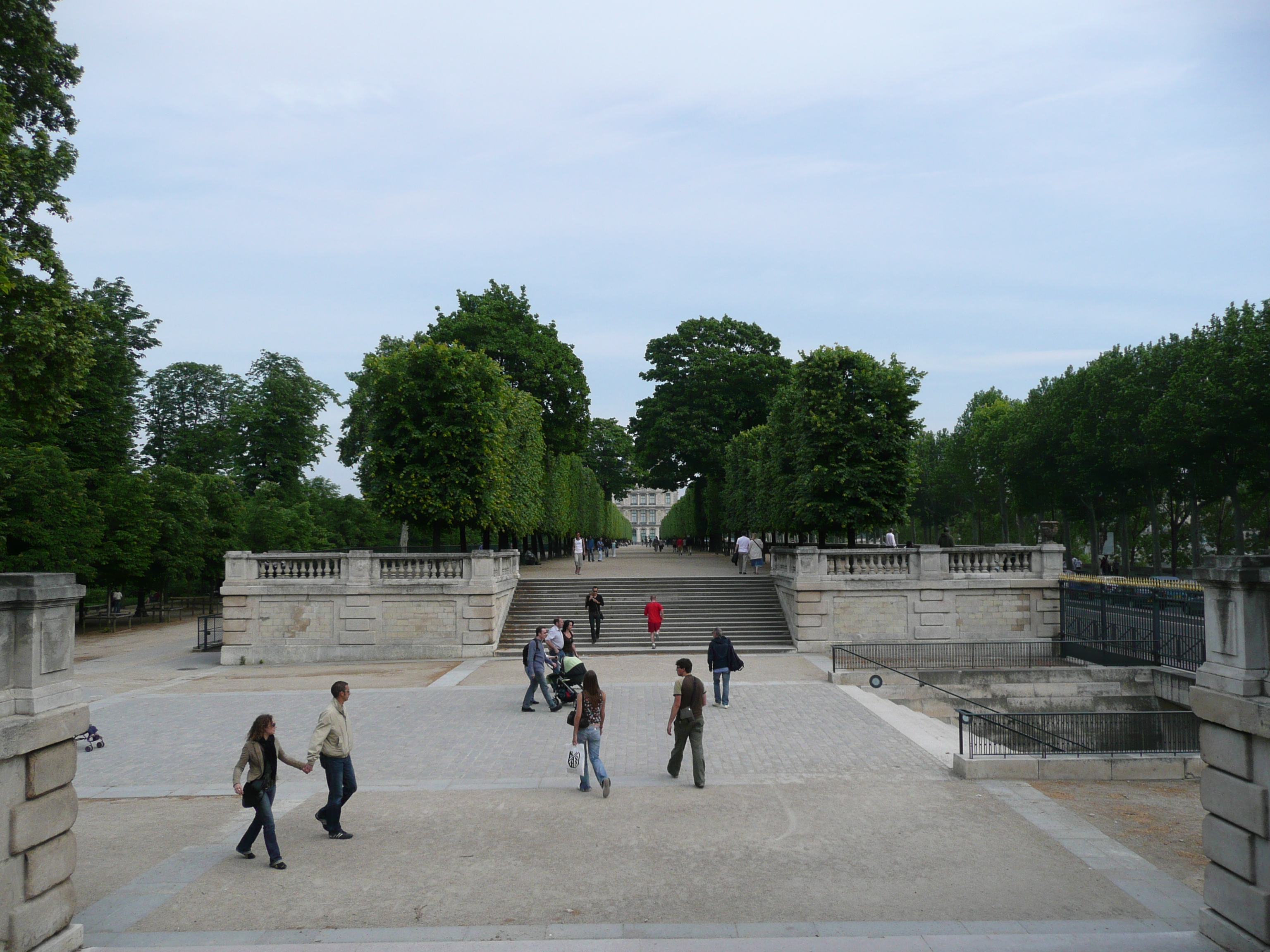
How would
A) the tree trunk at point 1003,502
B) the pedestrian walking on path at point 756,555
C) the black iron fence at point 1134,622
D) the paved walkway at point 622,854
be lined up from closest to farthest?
the paved walkway at point 622,854, the black iron fence at point 1134,622, the pedestrian walking on path at point 756,555, the tree trunk at point 1003,502

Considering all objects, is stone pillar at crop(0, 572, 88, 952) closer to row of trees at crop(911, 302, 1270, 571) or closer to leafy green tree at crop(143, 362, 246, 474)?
row of trees at crop(911, 302, 1270, 571)

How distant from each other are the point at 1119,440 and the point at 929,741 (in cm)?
4048

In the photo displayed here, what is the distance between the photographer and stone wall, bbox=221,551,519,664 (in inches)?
1011

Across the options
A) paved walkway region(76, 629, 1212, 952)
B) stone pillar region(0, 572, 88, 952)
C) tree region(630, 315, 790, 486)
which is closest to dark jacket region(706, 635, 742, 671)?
paved walkway region(76, 629, 1212, 952)

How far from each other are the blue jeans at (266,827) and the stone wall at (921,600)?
748 inches

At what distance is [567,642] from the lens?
→ 704 inches

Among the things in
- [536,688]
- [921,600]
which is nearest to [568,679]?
[536,688]

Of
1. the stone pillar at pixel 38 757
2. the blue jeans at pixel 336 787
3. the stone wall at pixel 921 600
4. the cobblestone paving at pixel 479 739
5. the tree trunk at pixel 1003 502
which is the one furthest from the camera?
the tree trunk at pixel 1003 502

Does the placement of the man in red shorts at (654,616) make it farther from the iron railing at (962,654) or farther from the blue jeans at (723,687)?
the blue jeans at (723,687)

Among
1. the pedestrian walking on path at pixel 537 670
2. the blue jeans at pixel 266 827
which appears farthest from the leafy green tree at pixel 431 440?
the blue jeans at pixel 266 827

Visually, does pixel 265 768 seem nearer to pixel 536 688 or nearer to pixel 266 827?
pixel 266 827

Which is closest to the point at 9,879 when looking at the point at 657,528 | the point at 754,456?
the point at 754,456

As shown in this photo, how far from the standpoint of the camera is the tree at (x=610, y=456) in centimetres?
8775

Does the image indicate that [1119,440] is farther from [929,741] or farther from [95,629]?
[95,629]
